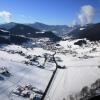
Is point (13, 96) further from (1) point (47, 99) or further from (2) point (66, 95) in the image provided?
(2) point (66, 95)

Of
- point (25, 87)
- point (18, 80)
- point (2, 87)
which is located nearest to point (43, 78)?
point (18, 80)

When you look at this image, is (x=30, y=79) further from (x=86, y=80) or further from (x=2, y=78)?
(x=86, y=80)

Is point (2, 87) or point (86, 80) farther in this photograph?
point (86, 80)

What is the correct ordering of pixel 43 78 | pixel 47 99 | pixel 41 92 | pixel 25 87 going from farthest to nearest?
pixel 43 78, pixel 25 87, pixel 41 92, pixel 47 99

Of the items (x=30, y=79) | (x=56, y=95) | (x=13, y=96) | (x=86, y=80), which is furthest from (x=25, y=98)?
(x=86, y=80)

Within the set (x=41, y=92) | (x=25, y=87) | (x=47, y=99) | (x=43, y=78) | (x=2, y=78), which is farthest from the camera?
(x=43, y=78)

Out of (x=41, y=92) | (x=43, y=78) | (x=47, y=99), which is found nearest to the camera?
(x=47, y=99)

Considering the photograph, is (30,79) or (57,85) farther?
(30,79)

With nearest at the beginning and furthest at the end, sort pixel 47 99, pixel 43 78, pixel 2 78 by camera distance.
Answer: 1. pixel 47 99
2. pixel 2 78
3. pixel 43 78
